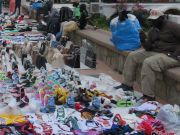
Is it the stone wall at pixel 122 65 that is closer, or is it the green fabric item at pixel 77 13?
the stone wall at pixel 122 65

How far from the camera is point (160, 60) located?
636cm

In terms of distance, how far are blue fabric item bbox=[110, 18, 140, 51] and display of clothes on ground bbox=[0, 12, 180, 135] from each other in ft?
2.88

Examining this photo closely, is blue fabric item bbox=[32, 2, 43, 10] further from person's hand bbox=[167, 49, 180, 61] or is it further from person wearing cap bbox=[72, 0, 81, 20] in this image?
person's hand bbox=[167, 49, 180, 61]

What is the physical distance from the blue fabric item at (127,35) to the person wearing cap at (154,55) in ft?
2.64

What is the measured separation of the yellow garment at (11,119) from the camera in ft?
16.6

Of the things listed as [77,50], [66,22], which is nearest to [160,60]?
[77,50]

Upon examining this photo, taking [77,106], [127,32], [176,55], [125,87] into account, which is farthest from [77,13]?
[77,106]

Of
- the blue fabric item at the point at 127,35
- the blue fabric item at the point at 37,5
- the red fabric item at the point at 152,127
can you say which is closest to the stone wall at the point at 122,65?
the blue fabric item at the point at 127,35

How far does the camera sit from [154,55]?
6.60m

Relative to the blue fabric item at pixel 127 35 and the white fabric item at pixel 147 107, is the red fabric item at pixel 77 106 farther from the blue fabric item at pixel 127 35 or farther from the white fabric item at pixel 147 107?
the blue fabric item at pixel 127 35

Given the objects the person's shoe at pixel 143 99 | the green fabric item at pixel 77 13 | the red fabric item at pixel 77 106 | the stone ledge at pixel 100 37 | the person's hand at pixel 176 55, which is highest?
the person's hand at pixel 176 55

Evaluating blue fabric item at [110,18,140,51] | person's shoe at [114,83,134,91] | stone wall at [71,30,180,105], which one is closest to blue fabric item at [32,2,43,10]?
stone wall at [71,30,180,105]

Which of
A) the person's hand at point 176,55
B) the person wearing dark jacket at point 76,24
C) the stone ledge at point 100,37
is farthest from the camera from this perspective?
the person wearing dark jacket at point 76,24

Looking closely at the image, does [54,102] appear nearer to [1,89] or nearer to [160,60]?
[1,89]
